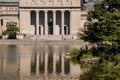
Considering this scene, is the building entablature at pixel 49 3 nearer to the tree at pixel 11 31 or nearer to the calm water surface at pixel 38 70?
the tree at pixel 11 31

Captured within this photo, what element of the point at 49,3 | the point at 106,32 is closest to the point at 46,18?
the point at 49,3

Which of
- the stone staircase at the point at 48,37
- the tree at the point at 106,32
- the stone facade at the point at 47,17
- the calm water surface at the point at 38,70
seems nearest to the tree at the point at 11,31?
the stone staircase at the point at 48,37

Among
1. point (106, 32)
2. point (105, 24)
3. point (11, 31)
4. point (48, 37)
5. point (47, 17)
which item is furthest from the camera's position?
point (47, 17)

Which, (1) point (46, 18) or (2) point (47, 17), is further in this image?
(2) point (47, 17)

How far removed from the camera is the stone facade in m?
Result: 146

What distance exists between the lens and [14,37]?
137 meters

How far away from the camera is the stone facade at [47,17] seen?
478 feet

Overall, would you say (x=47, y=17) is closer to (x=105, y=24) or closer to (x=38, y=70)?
(x=105, y=24)

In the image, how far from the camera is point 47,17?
488 feet

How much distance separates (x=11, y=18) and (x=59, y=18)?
14849mm

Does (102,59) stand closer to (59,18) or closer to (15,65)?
(15,65)

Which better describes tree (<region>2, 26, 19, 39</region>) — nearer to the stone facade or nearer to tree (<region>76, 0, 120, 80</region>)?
the stone facade

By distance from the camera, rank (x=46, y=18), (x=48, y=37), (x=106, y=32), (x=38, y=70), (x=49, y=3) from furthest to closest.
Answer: (x=49, y=3)
(x=46, y=18)
(x=48, y=37)
(x=106, y=32)
(x=38, y=70)

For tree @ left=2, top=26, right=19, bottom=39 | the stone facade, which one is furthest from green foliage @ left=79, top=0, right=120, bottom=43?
the stone facade
